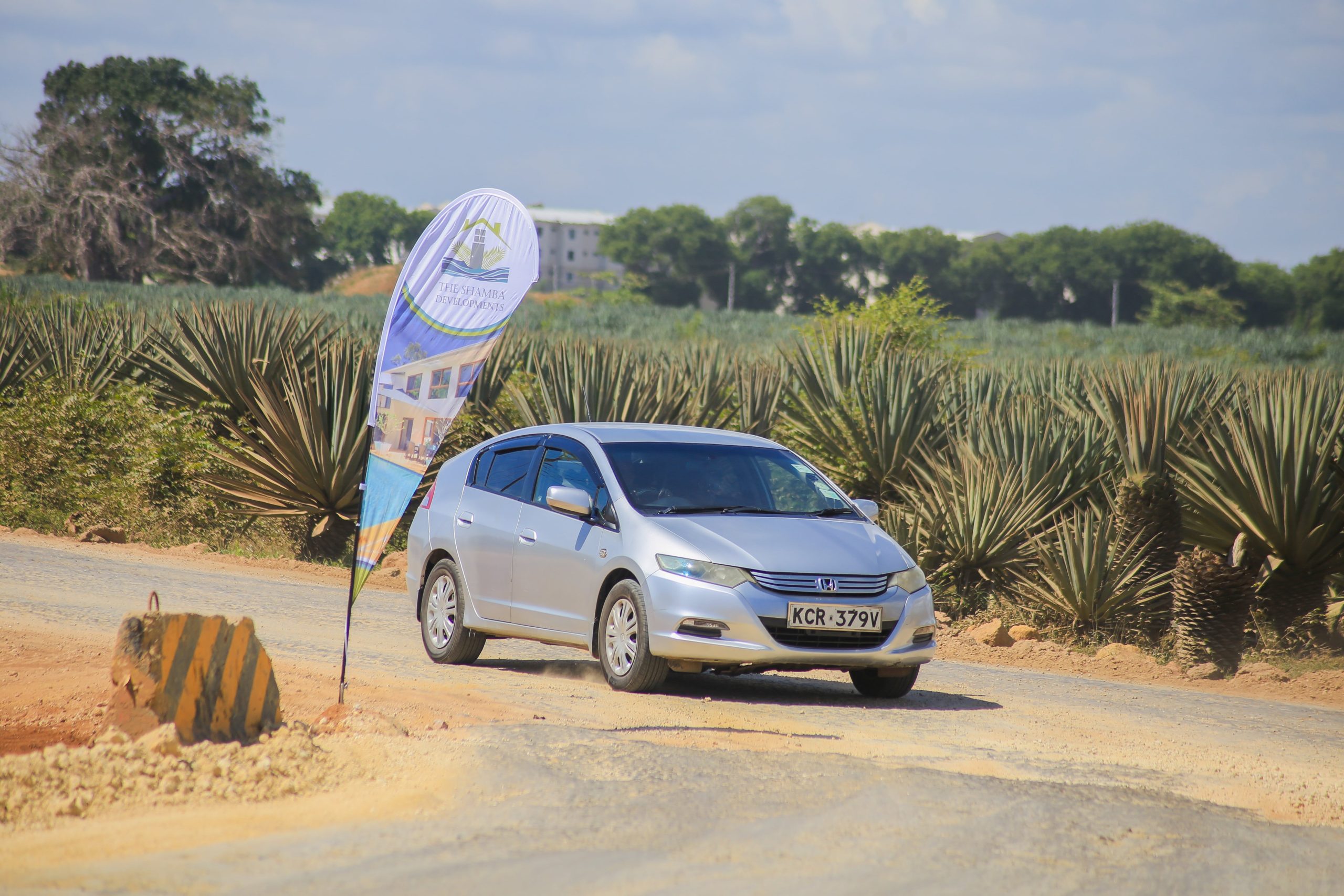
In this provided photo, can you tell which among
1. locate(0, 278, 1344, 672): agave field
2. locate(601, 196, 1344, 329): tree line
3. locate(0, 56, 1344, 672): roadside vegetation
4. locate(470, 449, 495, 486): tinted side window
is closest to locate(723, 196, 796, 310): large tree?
locate(601, 196, 1344, 329): tree line

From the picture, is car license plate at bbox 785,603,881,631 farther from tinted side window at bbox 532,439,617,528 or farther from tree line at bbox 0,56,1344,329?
tree line at bbox 0,56,1344,329

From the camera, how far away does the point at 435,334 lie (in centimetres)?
677

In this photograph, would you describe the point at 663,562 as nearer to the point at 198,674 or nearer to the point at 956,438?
the point at 198,674

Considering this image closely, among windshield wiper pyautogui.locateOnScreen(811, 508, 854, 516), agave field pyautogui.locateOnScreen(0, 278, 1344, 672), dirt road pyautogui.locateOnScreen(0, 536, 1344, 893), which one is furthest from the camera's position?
agave field pyautogui.locateOnScreen(0, 278, 1344, 672)

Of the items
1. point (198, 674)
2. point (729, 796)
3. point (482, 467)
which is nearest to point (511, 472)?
point (482, 467)

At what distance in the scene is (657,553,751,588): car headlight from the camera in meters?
7.59

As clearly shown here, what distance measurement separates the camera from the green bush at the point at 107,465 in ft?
56.2

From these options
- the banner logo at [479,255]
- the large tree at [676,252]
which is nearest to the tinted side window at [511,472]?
the banner logo at [479,255]

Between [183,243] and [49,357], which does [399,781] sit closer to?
[49,357]

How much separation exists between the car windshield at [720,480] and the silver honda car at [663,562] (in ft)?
0.04

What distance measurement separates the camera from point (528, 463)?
9289 millimetres

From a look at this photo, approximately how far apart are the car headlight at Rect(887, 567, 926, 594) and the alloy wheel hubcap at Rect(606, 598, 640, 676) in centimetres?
153

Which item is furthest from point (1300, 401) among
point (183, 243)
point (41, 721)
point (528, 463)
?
point (183, 243)

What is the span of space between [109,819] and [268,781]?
0.62 metres
